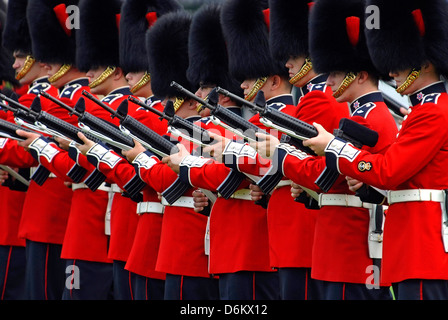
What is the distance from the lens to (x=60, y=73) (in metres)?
7.84

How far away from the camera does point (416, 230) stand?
458 centimetres

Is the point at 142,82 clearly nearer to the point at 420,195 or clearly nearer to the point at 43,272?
the point at 43,272

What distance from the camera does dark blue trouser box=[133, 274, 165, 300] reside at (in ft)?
21.2

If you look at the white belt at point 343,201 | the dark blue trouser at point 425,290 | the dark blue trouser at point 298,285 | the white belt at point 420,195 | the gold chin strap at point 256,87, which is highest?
Answer: the gold chin strap at point 256,87

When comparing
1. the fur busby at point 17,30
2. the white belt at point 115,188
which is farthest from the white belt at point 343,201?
the fur busby at point 17,30

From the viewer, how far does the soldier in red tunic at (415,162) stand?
454 cm

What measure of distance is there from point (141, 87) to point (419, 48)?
8.94ft

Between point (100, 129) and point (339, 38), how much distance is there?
171 cm

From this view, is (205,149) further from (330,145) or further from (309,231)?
(330,145)

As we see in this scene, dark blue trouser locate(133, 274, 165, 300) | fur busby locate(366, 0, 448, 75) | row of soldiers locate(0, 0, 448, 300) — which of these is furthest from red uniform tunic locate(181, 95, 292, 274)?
fur busby locate(366, 0, 448, 75)

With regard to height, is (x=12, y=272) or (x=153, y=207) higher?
(x=153, y=207)

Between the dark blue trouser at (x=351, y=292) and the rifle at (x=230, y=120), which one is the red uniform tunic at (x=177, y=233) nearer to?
the rifle at (x=230, y=120)

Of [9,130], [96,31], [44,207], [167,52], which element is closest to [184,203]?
[167,52]

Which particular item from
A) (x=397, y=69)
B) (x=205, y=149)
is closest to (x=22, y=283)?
(x=205, y=149)
